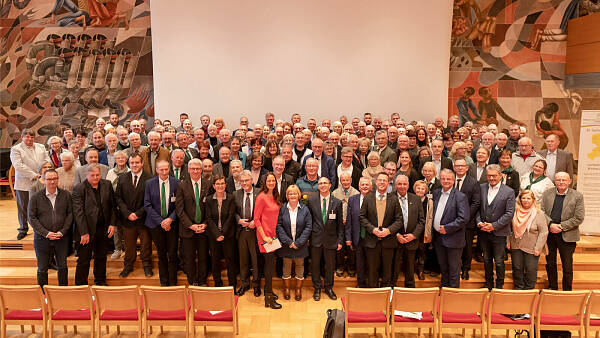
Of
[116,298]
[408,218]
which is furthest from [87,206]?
[408,218]

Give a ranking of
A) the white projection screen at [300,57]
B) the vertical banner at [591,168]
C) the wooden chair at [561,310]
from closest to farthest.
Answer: the wooden chair at [561,310] → the vertical banner at [591,168] → the white projection screen at [300,57]

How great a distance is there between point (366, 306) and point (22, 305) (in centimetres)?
301

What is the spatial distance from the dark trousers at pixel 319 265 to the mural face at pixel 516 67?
19.0 ft

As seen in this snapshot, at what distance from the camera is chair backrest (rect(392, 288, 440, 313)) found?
373 centimetres

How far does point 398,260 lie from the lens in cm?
482

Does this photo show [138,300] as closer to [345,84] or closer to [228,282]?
[228,282]

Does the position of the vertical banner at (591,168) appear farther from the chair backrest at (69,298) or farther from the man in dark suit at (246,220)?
the chair backrest at (69,298)

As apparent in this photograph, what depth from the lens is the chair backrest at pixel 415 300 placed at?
12.2ft

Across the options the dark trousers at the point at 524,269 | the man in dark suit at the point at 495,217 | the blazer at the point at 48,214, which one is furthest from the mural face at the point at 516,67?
the blazer at the point at 48,214

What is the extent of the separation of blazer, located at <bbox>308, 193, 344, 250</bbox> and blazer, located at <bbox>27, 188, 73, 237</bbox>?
262cm

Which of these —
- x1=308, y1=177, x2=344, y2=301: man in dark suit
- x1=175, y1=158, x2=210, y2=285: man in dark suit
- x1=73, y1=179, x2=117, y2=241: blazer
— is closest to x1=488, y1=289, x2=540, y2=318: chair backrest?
x1=308, y1=177, x2=344, y2=301: man in dark suit

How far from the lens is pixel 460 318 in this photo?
12.4ft

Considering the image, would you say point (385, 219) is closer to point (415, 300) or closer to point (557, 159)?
point (415, 300)

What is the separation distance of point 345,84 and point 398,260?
4738 millimetres
